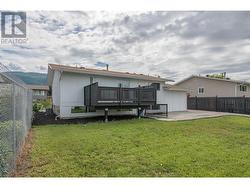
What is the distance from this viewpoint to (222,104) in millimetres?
24031

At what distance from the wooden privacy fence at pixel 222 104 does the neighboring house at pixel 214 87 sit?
77.2 inches

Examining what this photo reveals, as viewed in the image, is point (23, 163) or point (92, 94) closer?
point (23, 163)

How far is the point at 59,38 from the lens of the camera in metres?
16.4

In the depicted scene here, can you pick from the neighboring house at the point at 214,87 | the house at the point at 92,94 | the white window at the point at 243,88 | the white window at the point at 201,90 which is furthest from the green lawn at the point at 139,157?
the white window at the point at 243,88

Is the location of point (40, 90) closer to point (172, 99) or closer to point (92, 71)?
point (172, 99)

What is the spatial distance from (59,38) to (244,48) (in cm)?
1630

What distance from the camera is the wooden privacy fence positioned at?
22281 mm

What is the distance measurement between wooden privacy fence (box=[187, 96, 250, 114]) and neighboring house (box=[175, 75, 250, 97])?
196 cm

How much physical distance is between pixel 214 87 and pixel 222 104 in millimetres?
4246

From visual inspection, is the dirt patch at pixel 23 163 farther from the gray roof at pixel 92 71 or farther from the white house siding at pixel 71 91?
the gray roof at pixel 92 71

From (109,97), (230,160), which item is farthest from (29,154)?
(109,97)

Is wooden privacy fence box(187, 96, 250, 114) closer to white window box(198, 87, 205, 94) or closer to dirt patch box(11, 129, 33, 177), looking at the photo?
white window box(198, 87, 205, 94)

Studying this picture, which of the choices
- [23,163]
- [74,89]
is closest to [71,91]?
[74,89]

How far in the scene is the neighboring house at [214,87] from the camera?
2648 cm
